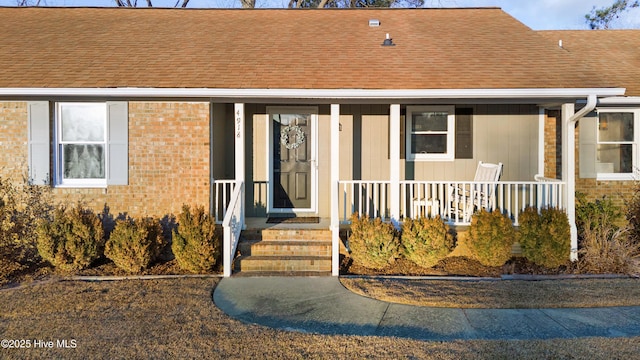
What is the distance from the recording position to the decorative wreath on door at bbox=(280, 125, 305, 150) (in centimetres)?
870

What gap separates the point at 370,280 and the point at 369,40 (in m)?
5.26

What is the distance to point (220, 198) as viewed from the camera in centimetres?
796

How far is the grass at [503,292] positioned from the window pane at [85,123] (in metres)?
4.77

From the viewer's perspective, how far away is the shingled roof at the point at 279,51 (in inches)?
283

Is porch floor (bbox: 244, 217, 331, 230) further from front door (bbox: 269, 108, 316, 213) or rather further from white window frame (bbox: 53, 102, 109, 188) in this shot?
white window frame (bbox: 53, 102, 109, 188)

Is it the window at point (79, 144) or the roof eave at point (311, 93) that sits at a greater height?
the roof eave at point (311, 93)

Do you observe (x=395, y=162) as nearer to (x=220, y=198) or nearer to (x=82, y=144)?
(x=220, y=198)

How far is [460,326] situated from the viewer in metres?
4.59

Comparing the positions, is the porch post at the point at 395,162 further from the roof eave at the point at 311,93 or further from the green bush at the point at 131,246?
the green bush at the point at 131,246

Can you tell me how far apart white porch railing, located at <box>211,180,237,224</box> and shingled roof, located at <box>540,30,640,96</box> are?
6.95 meters

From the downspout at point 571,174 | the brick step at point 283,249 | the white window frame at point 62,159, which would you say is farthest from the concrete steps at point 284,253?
the downspout at point 571,174

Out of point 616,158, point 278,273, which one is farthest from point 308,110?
point 616,158

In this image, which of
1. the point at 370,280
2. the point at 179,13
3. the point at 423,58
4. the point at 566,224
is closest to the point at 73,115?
the point at 179,13

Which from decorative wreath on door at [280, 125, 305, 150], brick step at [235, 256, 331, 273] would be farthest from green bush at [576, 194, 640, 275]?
decorative wreath on door at [280, 125, 305, 150]
